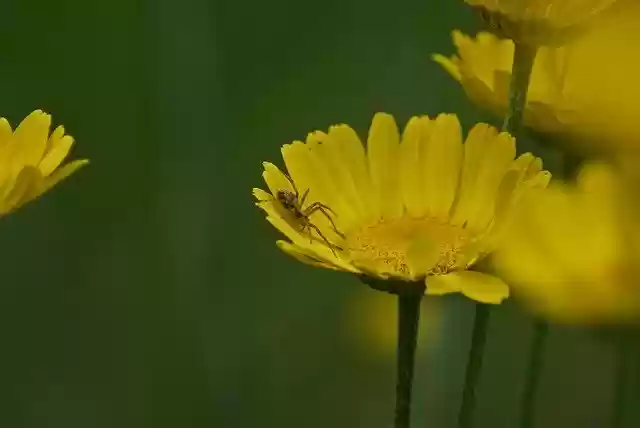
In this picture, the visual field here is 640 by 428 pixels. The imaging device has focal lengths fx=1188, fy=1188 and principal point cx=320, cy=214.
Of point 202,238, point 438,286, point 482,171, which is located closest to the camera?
point 438,286

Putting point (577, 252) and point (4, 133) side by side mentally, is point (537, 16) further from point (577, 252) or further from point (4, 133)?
point (4, 133)

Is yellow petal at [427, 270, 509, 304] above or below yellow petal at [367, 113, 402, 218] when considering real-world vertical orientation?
below

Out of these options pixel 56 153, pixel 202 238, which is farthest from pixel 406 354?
pixel 202 238

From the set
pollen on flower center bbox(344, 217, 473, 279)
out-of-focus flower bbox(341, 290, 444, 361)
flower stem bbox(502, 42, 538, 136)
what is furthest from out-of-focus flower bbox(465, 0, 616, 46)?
out-of-focus flower bbox(341, 290, 444, 361)

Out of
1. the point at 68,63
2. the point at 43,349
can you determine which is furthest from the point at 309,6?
the point at 43,349

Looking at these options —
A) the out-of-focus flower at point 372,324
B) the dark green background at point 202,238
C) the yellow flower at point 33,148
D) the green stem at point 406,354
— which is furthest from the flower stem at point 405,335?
the out-of-focus flower at point 372,324

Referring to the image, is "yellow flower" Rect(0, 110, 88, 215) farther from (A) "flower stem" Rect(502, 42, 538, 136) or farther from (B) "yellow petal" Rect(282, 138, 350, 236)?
(A) "flower stem" Rect(502, 42, 538, 136)
